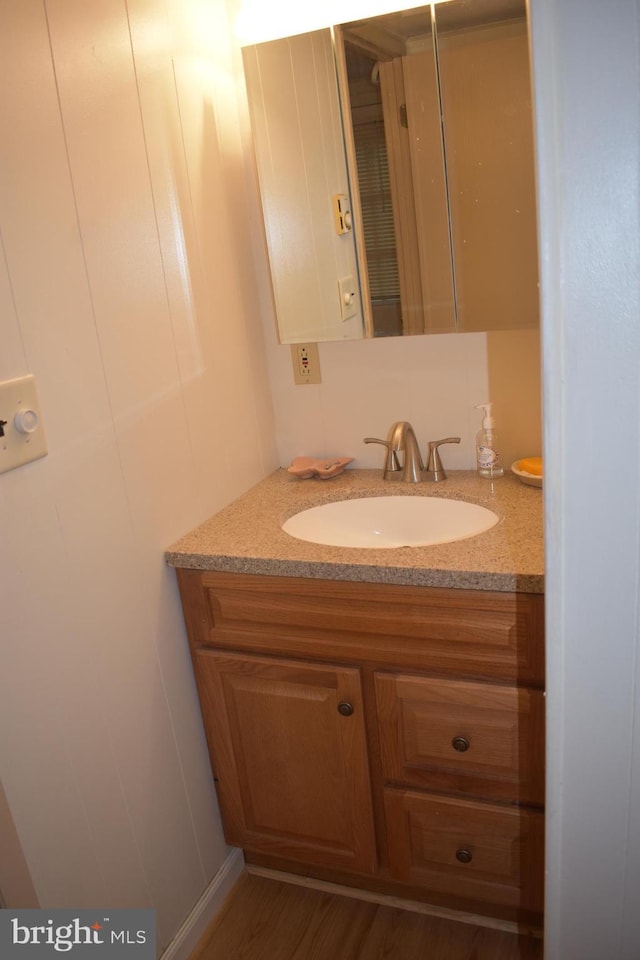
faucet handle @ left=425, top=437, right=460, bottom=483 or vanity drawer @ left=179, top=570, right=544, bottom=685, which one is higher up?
faucet handle @ left=425, top=437, right=460, bottom=483

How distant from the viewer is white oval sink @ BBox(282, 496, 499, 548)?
5.48 feet

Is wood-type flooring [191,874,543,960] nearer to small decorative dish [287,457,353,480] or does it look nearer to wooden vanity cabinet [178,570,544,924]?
wooden vanity cabinet [178,570,544,924]

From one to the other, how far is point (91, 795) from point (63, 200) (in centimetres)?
101

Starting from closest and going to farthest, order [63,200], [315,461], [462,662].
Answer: [63,200]
[462,662]
[315,461]

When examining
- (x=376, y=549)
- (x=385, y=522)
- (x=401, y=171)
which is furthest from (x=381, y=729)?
(x=401, y=171)

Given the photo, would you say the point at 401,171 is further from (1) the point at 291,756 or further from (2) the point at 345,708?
(1) the point at 291,756

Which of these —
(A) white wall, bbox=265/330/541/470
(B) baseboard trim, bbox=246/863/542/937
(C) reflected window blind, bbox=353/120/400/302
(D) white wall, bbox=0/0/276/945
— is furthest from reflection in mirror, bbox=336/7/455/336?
(B) baseboard trim, bbox=246/863/542/937

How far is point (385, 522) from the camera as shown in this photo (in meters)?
1.75

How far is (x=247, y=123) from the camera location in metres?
Answer: 1.79

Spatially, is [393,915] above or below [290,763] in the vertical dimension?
below

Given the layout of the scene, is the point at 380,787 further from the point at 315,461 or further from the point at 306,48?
the point at 306,48

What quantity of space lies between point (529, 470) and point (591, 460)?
105cm

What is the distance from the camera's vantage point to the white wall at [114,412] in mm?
1163

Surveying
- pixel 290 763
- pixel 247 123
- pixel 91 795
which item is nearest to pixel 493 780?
pixel 290 763
